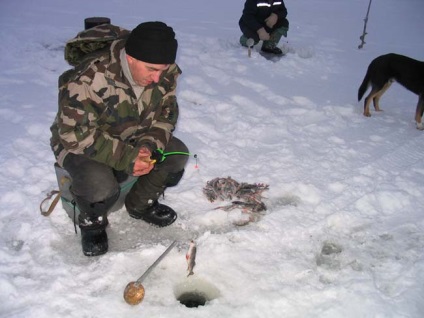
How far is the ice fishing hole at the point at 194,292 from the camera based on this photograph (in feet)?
8.64

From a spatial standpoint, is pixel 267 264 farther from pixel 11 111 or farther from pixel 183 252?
pixel 11 111

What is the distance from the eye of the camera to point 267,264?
2838mm

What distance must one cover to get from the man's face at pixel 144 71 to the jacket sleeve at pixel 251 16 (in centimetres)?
473

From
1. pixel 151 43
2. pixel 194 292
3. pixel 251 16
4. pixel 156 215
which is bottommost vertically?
pixel 194 292

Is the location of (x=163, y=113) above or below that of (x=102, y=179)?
above

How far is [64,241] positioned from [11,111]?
218 cm

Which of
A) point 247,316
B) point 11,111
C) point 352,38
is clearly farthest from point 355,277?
point 352,38

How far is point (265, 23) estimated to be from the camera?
7105 mm

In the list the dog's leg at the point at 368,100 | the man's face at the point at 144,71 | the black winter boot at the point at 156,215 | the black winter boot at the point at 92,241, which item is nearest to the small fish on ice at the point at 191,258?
the black winter boot at the point at 156,215

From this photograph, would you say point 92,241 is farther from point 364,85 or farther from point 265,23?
point 265,23

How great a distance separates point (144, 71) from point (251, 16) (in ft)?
16.3

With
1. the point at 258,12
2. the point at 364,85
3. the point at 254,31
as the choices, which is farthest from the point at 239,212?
the point at 258,12

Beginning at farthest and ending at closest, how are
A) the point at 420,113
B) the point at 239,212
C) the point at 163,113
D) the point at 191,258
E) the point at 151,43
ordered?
the point at 420,113 → the point at 239,212 → the point at 163,113 → the point at 191,258 → the point at 151,43

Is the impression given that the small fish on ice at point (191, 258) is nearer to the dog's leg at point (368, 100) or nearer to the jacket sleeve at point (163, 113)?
the jacket sleeve at point (163, 113)
